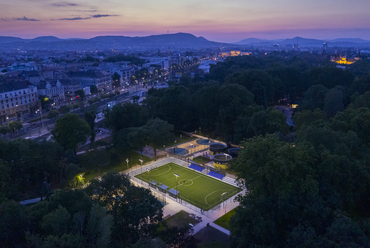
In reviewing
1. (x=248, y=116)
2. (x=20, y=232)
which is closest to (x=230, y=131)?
(x=248, y=116)

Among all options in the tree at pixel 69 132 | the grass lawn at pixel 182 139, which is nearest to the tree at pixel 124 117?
the grass lawn at pixel 182 139

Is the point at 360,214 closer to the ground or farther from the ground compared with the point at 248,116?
closer to the ground

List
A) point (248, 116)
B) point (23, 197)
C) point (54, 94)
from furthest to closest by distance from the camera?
1. point (54, 94)
2. point (248, 116)
3. point (23, 197)

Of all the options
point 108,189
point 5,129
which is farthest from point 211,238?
point 5,129

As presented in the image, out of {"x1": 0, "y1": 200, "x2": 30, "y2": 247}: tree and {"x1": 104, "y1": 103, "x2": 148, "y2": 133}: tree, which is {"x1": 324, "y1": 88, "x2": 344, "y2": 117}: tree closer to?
{"x1": 104, "y1": 103, "x2": 148, "y2": 133}: tree

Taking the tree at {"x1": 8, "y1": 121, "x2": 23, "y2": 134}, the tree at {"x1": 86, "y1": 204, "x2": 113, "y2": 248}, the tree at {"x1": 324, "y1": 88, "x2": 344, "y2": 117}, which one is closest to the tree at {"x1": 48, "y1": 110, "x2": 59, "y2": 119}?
the tree at {"x1": 8, "y1": 121, "x2": 23, "y2": 134}

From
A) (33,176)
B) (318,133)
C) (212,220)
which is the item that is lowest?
(212,220)

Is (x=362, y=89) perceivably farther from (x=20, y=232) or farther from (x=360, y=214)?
(x=20, y=232)
